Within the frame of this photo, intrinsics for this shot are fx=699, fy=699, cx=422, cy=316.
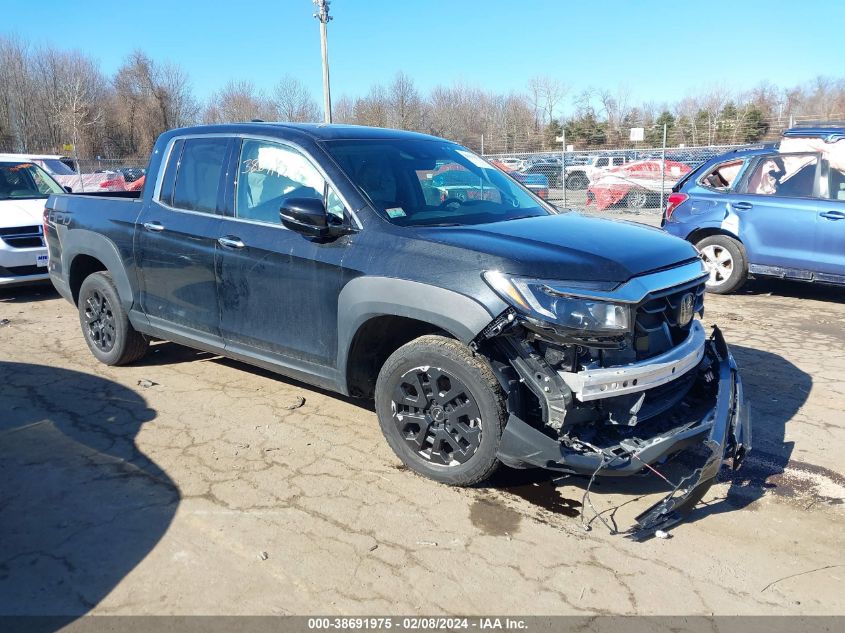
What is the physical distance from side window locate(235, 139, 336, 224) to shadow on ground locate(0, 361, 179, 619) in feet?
5.33

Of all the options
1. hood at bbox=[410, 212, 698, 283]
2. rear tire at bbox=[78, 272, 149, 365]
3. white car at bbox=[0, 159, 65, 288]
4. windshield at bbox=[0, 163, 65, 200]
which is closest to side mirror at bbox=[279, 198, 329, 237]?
hood at bbox=[410, 212, 698, 283]

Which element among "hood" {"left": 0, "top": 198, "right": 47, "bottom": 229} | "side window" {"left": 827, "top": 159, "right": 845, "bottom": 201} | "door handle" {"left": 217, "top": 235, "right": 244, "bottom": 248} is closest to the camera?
"door handle" {"left": 217, "top": 235, "right": 244, "bottom": 248}

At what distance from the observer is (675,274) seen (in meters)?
3.56

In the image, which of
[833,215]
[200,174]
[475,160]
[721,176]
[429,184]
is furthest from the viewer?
[721,176]

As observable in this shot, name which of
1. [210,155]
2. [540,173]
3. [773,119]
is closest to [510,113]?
[773,119]

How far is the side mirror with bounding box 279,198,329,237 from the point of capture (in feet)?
12.4

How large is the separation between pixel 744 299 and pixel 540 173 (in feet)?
37.9

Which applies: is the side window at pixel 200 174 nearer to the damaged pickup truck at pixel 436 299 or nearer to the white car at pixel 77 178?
the damaged pickup truck at pixel 436 299

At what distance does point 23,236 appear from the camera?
8.52 m

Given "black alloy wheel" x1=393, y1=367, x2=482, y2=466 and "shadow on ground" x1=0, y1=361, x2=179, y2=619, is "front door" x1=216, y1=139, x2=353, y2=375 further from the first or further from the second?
"shadow on ground" x1=0, y1=361, x2=179, y2=619

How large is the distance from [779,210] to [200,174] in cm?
641

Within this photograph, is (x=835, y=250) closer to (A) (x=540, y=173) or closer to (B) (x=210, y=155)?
(B) (x=210, y=155)

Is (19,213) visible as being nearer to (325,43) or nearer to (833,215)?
(833,215)

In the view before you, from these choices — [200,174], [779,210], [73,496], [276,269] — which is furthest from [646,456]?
[779,210]
